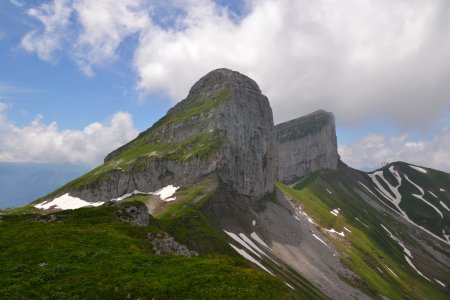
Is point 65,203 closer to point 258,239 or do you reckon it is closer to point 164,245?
point 258,239

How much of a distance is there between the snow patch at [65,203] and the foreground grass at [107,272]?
108 metres

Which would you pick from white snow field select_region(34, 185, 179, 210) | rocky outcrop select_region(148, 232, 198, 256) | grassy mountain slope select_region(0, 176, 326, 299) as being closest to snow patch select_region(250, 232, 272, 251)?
white snow field select_region(34, 185, 179, 210)

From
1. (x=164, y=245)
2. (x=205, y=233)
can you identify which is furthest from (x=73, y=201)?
(x=164, y=245)

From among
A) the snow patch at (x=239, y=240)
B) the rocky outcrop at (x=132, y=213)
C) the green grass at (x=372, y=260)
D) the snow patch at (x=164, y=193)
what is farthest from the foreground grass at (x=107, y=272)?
the green grass at (x=372, y=260)

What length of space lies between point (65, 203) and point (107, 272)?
126867 millimetres

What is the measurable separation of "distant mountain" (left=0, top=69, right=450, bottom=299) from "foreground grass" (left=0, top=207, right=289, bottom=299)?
0.33 ft

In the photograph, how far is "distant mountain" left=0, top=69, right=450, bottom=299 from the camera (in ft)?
96.1

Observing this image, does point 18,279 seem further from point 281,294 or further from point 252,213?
point 252,213

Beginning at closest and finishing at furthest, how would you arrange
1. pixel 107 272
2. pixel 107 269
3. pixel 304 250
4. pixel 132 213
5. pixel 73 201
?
pixel 107 272 → pixel 107 269 → pixel 132 213 → pixel 304 250 → pixel 73 201

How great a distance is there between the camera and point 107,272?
98.7 ft

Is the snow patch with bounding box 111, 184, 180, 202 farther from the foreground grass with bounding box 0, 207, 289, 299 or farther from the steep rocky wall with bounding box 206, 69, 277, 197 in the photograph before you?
the foreground grass with bounding box 0, 207, 289, 299

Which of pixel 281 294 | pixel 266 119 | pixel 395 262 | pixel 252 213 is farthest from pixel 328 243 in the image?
pixel 281 294

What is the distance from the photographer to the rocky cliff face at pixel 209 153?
137 m

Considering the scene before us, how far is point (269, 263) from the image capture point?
286ft
